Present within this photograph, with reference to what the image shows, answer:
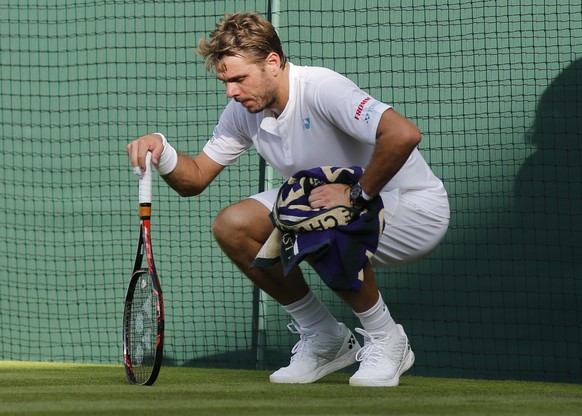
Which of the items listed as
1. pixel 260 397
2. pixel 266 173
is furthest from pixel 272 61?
pixel 266 173

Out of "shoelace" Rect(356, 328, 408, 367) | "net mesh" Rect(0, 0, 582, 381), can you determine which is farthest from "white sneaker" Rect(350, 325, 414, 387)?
"net mesh" Rect(0, 0, 582, 381)

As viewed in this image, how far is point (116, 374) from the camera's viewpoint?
459 centimetres

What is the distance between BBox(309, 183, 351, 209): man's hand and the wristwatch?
20 mm

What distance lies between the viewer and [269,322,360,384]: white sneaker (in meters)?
4.02

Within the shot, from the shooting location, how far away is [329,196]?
3.66 meters

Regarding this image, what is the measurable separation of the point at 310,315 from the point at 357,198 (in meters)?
0.66

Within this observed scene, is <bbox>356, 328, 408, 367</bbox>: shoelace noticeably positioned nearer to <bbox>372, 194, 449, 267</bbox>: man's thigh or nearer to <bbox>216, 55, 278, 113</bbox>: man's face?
<bbox>372, 194, 449, 267</bbox>: man's thigh

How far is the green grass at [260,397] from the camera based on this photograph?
2926 millimetres

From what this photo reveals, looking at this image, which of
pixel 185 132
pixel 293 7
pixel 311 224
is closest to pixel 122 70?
pixel 185 132

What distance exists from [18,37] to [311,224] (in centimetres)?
320

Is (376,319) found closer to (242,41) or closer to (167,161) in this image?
(167,161)

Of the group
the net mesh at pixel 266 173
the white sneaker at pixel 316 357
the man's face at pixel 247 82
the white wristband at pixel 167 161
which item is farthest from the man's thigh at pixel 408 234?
the net mesh at pixel 266 173

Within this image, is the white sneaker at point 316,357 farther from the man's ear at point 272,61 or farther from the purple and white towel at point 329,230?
the man's ear at point 272,61

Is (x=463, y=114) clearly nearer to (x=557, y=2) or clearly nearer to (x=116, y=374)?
(x=557, y=2)
